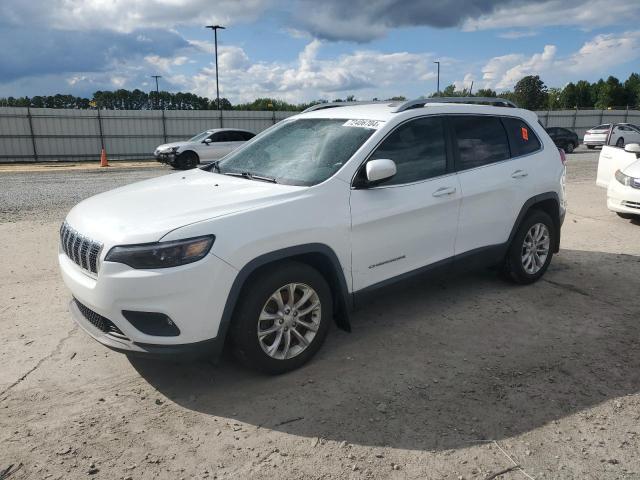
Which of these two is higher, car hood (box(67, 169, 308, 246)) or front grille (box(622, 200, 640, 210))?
car hood (box(67, 169, 308, 246))

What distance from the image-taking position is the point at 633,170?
27.1 feet

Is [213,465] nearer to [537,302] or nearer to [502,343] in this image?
[502,343]

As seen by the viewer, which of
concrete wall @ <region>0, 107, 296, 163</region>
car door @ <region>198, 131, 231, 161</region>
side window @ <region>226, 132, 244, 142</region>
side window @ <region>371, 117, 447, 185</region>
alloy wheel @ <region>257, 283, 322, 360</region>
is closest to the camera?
alloy wheel @ <region>257, 283, 322, 360</region>

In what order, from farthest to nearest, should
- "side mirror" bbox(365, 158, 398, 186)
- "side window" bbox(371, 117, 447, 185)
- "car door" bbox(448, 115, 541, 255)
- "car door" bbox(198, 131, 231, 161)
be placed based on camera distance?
"car door" bbox(198, 131, 231, 161) → "car door" bbox(448, 115, 541, 255) → "side window" bbox(371, 117, 447, 185) → "side mirror" bbox(365, 158, 398, 186)

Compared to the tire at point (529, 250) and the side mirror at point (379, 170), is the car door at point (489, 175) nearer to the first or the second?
the tire at point (529, 250)

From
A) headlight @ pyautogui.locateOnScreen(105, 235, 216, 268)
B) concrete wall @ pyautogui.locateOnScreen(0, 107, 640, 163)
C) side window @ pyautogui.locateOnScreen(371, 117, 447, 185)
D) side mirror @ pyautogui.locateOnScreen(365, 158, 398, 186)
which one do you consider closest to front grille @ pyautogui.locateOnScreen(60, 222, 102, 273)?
headlight @ pyautogui.locateOnScreen(105, 235, 216, 268)

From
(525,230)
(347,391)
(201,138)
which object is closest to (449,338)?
(347,391)

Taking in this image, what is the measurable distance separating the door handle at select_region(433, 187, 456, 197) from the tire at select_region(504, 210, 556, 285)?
1.15 meters

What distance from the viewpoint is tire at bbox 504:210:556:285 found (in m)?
5.11

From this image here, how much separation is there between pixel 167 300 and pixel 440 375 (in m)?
1.90

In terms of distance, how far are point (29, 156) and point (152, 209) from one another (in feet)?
81.0

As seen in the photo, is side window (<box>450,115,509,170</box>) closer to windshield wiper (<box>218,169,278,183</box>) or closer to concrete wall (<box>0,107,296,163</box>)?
windshield wiper (<box>218,169,278,183</box>)

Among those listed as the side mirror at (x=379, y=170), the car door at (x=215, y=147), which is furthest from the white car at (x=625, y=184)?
the car door at (x=215, y=147)

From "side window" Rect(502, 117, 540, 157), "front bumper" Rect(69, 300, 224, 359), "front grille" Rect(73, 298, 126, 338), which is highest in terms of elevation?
"side window" Rect(502, 117, 540, 157)
